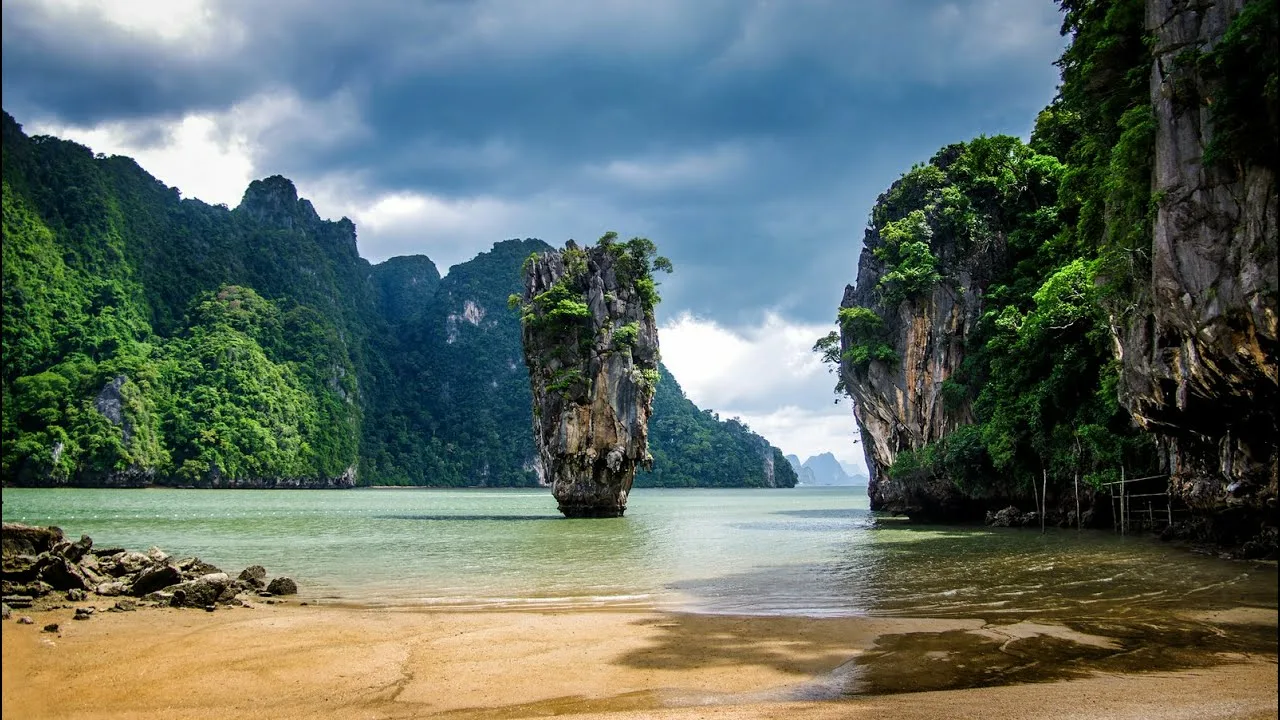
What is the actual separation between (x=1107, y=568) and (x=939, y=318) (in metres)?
22.2

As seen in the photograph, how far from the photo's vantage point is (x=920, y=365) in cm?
3834

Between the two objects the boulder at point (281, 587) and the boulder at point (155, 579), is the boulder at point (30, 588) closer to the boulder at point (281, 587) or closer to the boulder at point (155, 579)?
the boulder at point (155, 579)

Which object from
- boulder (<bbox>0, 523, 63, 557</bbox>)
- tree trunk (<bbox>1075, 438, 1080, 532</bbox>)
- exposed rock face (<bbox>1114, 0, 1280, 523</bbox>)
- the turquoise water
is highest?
exposed rock face (<bbox>1114, 0, 1280, 523</bbox>)

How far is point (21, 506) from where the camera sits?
128 ft

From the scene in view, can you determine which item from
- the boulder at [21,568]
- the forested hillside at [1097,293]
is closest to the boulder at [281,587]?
the boulder at [21,568]

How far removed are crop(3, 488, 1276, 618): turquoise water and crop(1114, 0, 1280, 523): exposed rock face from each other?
2.75 metres

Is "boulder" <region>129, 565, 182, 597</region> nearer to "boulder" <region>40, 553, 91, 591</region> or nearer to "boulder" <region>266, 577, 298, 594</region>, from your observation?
"boulder" <region>40, 553, 91, 591</region>

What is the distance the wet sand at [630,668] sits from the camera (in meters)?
6.72

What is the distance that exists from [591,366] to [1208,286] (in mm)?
29196

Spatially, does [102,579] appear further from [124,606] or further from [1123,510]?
[1123,510]

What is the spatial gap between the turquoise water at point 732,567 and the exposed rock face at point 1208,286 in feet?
9.02

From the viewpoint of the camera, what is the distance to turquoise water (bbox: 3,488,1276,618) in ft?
41.8

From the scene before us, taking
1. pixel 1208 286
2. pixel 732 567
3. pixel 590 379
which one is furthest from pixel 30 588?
pixel 590 379

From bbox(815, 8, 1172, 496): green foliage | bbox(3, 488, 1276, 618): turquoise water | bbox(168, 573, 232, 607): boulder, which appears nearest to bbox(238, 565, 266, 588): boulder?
bbox(3, 488, 1276, 618): turquoise water
